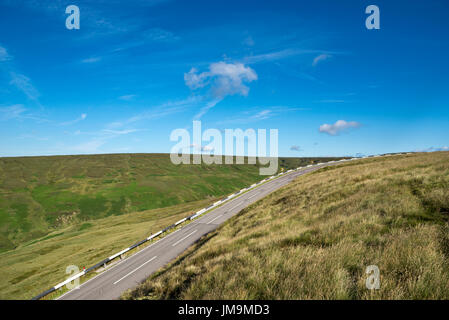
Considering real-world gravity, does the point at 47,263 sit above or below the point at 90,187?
below

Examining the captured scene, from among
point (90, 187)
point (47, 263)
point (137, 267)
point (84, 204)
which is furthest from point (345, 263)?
point (90, 187)

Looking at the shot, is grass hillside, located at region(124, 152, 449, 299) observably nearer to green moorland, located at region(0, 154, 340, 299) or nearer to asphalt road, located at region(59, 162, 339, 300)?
asphalt road, located at region(59, 162, 339, 300)

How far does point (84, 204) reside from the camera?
92.1 m

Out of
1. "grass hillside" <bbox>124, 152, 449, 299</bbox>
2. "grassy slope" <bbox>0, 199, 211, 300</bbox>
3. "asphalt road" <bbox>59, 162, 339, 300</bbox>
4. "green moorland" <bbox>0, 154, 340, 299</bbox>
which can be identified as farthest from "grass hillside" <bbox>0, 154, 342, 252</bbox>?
"grass hillside" <bbox>124, 152, 449, 299</bbox>

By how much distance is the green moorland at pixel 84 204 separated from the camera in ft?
110

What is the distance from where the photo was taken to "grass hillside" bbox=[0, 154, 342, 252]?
78.7 meters

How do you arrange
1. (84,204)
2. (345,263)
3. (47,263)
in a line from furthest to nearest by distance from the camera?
(84,204) < (47,263) < (345,263)

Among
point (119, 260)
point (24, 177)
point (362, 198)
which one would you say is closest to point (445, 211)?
point (362, 198)

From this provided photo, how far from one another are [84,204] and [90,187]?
908 inches

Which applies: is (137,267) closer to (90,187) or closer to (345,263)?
(345,263)

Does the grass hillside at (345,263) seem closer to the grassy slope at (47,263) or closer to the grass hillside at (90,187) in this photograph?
the grassy slope at (47,263)

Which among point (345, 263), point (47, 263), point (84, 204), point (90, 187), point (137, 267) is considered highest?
point (345, 263)
